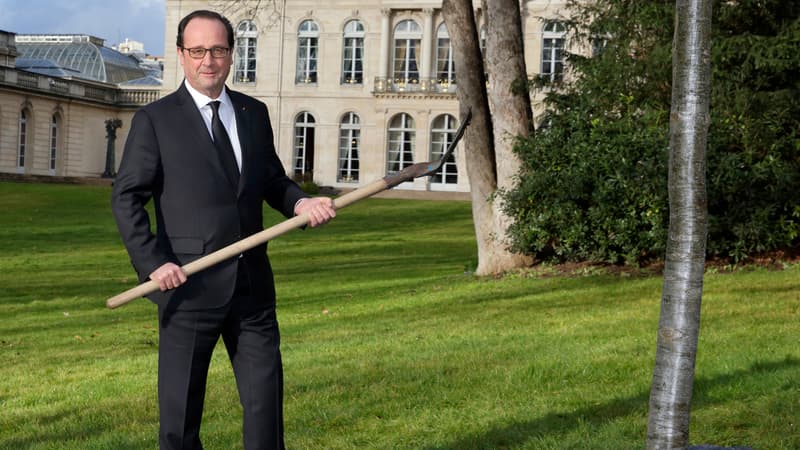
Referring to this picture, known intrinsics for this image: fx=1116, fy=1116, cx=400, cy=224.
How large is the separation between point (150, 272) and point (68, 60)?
216 ft

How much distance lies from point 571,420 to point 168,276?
2.83 m

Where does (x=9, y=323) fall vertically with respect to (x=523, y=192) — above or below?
below

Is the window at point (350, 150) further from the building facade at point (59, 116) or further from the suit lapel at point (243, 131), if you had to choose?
the suit lapel at point (243, 131)

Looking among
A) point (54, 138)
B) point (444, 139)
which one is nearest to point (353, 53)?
point (444, 139)

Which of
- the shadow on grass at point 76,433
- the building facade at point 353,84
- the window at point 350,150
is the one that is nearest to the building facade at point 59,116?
the building facade at point 353,84

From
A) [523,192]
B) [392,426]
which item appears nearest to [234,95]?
[392,426]

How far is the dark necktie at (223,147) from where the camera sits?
4160 mm

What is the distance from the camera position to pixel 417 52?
5109cm

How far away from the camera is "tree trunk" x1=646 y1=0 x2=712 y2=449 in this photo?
13.3 feet

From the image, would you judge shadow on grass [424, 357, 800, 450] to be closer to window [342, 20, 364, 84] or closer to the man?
the man

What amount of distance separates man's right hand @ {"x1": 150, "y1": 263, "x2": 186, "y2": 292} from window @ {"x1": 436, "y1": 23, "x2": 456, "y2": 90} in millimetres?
47092

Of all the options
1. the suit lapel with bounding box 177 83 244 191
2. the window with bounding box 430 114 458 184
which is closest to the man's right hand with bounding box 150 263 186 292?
the suit lapel with bounding box 177 83 244 191

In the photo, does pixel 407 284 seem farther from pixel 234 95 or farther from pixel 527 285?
pixel 234 95

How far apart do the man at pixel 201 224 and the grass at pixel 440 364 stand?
1.50 m
